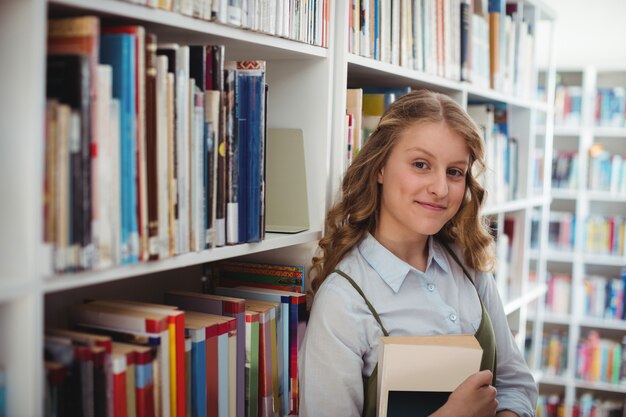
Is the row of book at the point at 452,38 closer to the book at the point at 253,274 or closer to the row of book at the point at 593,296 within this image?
the book at the point at 253,274

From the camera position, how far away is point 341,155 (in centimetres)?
147

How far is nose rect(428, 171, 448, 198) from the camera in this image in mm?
1343

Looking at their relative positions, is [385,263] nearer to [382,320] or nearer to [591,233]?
[382,320]

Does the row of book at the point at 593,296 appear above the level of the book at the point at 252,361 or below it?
below

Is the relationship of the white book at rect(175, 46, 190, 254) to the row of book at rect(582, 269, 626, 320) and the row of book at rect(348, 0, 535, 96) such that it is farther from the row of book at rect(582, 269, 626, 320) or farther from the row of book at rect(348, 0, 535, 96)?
the row of book at rect(582, 269, 626, 320)

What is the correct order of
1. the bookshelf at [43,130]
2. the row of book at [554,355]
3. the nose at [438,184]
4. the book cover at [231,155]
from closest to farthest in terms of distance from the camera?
the bookshelf at [43,130]
the book cover at [231,155]
the nose at [438,184]
the row of book at [554,355]

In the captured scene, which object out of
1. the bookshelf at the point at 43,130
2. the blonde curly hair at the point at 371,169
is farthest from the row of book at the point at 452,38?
the blonde curly hair at the point at 371,169

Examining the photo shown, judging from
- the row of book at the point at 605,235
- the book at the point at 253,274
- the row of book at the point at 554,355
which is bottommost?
the row of book at the point at 554,355

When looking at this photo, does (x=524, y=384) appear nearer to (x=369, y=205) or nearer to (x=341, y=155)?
(x=369, y=205)

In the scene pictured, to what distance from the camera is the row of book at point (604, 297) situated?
14.5 feet

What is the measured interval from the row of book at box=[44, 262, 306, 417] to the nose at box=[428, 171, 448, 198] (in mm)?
361

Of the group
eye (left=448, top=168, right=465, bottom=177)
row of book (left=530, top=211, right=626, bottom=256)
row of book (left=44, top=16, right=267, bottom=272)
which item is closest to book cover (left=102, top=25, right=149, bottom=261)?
row of book (left=44, top=16, right=267, bottom=272)

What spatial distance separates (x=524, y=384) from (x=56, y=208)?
1240 millimetres

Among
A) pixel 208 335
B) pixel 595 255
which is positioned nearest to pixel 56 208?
pixel 208 335
